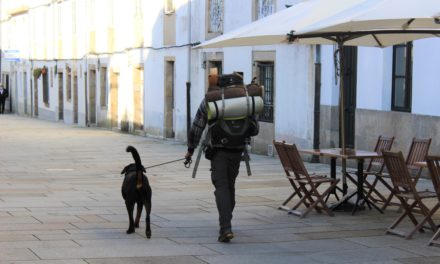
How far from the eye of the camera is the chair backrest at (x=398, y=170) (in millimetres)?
8836

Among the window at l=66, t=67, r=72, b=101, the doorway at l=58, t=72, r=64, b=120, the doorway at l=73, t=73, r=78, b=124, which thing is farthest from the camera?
the doorway at l=58, t=72, r=64, b=120

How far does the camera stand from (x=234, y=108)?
28.6 ft

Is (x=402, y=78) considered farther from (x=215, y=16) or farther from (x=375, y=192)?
(x=215, y=16)

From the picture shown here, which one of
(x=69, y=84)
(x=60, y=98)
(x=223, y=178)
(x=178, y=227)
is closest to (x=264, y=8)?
(x=178, y=227)

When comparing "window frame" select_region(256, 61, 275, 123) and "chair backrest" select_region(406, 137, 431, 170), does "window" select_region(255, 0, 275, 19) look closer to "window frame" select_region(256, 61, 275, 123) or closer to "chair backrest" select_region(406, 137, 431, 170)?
"window frame" select_region(256, 61, 275, 123)

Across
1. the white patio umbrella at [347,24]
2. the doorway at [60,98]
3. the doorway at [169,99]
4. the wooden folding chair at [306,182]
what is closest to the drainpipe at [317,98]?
the white patio umbrella at [347,24]

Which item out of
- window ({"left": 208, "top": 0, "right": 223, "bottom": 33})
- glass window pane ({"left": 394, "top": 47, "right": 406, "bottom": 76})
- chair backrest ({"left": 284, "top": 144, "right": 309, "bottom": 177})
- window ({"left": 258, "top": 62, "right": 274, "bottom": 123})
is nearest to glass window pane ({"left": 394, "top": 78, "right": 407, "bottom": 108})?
glass window pane ({"left": 394, "top": 47, "right": 406, "bottom": 76})

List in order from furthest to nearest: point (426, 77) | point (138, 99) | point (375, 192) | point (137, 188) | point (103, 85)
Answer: point (103, 85)
point (138, 99)
point (426, 77)
point (375, 192)
point (137, 188)

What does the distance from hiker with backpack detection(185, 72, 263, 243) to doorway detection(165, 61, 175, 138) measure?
724 inches

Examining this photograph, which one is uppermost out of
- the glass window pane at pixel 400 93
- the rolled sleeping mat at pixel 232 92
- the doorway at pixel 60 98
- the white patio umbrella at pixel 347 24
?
the white patio umbrella at pixel 347 24

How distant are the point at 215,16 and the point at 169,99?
14.1 ft

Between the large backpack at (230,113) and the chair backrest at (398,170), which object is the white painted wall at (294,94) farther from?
the large backpack at (230,113)

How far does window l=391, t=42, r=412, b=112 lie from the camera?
50.9 ft

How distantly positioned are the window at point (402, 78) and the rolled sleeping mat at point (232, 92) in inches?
279
